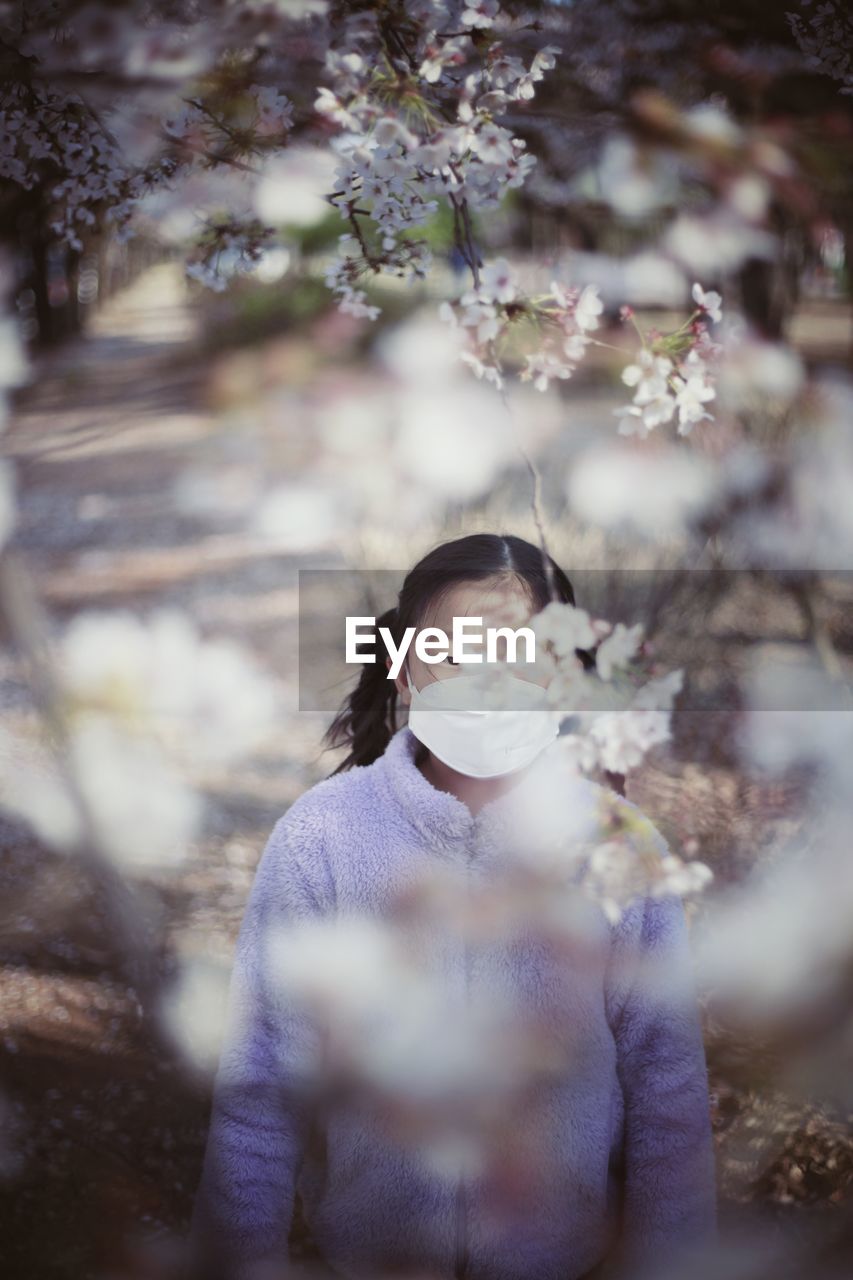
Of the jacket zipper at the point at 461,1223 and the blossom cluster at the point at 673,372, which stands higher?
the blossom cluster at the point at 673,372

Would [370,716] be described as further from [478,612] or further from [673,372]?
[673,372]

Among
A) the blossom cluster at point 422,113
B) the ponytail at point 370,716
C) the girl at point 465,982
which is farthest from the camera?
the ponytail at point 370,716

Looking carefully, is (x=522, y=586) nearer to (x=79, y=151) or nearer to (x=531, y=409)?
(x=79, y=151)

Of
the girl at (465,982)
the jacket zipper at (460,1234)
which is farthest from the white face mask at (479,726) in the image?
the jacket zipper at (460,1234)

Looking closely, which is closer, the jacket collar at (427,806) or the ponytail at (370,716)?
the jacket collar at (427,806)

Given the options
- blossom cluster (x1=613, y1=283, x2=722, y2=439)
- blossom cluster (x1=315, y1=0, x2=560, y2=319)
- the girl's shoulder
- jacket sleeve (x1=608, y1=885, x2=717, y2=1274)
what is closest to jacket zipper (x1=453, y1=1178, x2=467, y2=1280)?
jacket sleeve (x1=608, y1=885, x2=717, y2=1274)

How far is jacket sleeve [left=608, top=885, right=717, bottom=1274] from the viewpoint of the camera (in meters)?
0.75

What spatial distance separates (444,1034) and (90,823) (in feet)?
2.03

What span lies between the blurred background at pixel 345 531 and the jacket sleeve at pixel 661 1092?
0.24m

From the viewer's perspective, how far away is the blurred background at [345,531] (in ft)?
3.09

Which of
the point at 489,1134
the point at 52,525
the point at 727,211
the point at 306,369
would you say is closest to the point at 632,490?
the point at 727,211

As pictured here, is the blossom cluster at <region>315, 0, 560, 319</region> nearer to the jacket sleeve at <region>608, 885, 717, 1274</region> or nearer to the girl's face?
the girl's face

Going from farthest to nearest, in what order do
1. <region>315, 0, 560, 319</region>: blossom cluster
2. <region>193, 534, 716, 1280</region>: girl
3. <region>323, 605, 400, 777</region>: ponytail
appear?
1. <region>323, 605, 400, 777</region>: ponytail
2. <region>193, 534, 716, 1280</region>: girl
3. <region>315, 0, 560, 319</region>: blossom cluster

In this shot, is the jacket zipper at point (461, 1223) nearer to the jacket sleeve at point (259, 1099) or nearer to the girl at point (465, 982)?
the girl at point (465, 982)
